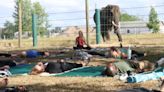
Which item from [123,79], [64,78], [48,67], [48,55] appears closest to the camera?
[123,79]

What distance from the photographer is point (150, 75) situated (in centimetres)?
888

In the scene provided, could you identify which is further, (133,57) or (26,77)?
(133,57)

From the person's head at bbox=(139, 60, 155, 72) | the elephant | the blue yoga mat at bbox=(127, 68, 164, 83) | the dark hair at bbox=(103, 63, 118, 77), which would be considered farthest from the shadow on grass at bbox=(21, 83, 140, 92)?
the elephant

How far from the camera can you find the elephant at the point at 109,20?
20.4m

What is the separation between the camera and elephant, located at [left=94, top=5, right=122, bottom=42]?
20422 millimetres

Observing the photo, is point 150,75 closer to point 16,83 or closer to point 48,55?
point 16,83

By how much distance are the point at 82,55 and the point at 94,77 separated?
3.29 m

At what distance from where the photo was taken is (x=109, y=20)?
2091cm

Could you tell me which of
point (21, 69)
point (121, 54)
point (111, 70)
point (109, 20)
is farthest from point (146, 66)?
point (109, 20)

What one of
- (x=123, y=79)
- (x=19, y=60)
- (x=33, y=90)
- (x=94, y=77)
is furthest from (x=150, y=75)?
(x=19, y=60)

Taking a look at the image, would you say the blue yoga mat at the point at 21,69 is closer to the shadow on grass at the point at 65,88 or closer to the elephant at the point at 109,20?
the shadow on grass at the point at 65,88

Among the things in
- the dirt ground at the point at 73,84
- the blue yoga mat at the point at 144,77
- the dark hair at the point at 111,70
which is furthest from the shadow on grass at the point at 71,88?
the dark hair at the point at 111,70

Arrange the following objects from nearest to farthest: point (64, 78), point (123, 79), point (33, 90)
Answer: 1. point (33, 90)
2. point (123, 79)
3. point (64, 78)

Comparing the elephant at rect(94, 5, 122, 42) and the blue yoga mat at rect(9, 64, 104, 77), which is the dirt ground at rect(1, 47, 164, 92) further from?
the elephant at rect(94, 5, 122, 42)
